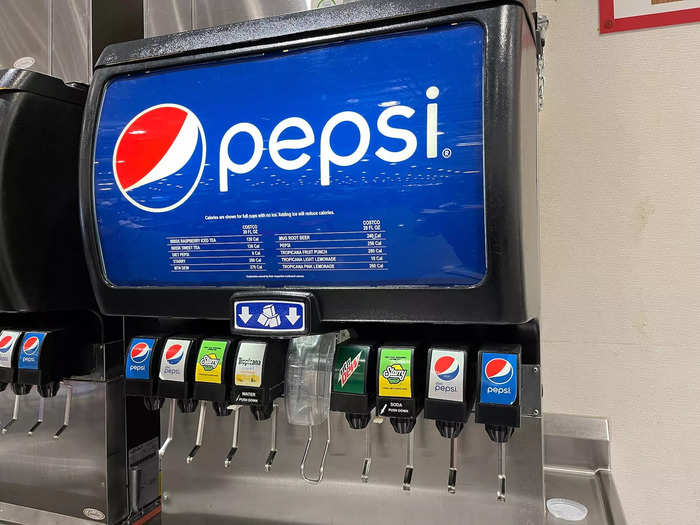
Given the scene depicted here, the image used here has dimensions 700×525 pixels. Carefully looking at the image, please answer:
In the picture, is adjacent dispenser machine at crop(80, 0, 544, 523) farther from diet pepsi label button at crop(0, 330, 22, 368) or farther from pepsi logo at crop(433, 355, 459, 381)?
diet pepsi label button at crop(0, 330, 22, 368)

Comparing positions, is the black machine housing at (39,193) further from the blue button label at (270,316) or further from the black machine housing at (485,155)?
the blue button label at (270,316)

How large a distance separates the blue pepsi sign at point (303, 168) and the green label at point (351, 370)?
0.47 ft

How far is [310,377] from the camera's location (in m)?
0.96

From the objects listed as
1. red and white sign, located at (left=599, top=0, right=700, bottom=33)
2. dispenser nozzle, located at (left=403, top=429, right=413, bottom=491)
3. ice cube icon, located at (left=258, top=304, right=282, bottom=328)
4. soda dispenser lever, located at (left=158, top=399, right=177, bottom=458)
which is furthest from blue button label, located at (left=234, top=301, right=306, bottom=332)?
red and white sign, located at (left=599, top=0, right=700, bottom=33)

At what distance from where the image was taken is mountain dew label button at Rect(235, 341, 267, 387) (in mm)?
874

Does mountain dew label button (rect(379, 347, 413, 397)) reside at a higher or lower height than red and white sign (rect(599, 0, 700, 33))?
lower

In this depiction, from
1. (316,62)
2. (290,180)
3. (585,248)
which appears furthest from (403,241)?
(585,248)

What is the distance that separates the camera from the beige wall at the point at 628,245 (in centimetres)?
121

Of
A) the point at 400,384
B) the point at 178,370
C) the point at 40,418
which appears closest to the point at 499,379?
the point at 400,384

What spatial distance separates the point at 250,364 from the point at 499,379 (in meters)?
0.42

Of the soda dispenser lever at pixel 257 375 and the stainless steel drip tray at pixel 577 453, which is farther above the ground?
the soda dispenser lever at pixel 257 375

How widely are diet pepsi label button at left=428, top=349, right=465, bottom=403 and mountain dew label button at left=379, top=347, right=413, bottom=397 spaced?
37 mm

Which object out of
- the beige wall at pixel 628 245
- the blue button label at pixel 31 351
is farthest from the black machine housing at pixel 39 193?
the beige wall at pixel 628 245

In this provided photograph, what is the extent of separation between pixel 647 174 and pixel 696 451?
682mm
